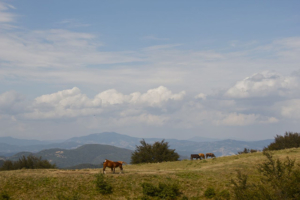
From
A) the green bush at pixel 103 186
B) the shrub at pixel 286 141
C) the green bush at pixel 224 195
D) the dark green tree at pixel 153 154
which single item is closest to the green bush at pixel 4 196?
the green bush at pixel 103 186

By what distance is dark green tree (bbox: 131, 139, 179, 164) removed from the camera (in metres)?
60.4

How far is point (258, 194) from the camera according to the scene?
16062mm

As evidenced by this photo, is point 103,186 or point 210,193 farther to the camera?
point 210,193

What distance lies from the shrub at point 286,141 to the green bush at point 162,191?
4182 cm

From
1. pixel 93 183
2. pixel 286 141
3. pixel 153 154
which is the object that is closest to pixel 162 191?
pixel 93 183

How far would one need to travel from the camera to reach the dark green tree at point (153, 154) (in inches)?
2378

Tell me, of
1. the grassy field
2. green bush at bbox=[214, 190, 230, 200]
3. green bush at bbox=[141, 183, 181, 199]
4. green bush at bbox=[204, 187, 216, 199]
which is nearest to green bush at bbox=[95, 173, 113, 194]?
the grassy field

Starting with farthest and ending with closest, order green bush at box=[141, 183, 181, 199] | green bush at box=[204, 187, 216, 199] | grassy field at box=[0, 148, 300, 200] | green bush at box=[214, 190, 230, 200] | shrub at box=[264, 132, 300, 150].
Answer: shrub at box=[264, 132, 300, 150] → green bush at box=[204, 187, 216, 199] → green bush at box=[141, 183, 181, 199] → green bush at box=[214, 190, 230, 200] → grassy field at box=[0, 148, 300, 200]

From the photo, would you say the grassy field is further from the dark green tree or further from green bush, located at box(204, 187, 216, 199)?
the dark green tree

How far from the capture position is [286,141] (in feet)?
201

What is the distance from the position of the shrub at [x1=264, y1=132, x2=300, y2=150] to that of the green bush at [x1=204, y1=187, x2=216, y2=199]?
39971 mm

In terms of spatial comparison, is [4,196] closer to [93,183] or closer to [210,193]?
[93,183]

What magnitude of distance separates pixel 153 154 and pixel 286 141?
3120 cm

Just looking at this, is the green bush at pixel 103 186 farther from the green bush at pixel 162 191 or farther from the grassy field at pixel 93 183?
the green bush at pixel 162 191
